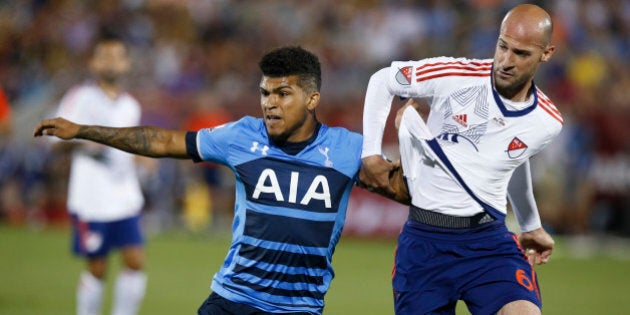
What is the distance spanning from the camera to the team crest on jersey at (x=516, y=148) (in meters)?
5.46

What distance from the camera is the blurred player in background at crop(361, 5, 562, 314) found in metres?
5.38

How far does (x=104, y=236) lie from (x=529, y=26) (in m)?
5.30

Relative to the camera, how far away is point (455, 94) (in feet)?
17.9

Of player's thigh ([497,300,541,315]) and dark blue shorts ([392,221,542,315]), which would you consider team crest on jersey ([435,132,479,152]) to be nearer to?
dark blue shorts ([392,221,542,315])

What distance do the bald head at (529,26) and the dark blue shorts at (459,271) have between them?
1111 mm

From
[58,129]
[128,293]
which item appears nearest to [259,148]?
[58,129]

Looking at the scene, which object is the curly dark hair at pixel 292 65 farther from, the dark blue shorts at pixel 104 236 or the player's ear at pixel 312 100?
the dark blue shorts at pixel 104 236

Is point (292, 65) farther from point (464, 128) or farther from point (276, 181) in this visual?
point (464, 128)

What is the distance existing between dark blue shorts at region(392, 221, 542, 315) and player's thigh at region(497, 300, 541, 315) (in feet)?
0.27

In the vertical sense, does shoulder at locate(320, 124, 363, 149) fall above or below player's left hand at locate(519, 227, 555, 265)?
above

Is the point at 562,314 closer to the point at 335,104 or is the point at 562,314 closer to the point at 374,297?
the point at 374,297

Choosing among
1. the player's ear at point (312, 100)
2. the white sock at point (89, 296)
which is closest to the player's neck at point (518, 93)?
the player's ear at point (312, 100)

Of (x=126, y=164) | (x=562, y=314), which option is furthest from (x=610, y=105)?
(x=126, y=164)

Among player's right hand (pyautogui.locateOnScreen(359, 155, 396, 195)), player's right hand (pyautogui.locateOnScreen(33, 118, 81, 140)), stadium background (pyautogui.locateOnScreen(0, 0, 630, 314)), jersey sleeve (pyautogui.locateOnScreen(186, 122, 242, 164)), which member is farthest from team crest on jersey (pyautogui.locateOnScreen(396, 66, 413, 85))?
stadium background (pyautogui.locateOnScreen(0, 0, 630, 314))
